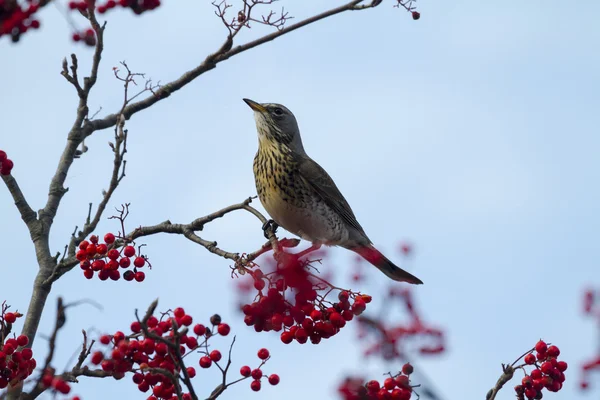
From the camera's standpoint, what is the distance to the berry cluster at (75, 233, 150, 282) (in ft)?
14.1

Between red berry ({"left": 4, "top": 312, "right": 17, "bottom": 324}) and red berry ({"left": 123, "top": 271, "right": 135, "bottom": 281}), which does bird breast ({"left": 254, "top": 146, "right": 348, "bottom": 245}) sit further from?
red berry ({"left": 4, "top": 312, "right": 17, "bottom": 324})

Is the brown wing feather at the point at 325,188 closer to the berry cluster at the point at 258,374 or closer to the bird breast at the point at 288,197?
the bird breast at the point at 288,197

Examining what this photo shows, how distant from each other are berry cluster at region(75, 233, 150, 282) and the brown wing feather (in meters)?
2.96

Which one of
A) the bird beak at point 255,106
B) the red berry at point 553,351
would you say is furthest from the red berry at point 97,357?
the bird beak at point 255,106

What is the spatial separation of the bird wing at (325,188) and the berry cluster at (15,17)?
14.6ft

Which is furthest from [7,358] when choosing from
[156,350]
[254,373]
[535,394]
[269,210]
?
[269,210]

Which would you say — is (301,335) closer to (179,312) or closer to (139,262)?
(179,312)

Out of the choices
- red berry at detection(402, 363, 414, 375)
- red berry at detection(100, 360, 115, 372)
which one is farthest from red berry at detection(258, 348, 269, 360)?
red berry at detection(100, 360, 115, 372)

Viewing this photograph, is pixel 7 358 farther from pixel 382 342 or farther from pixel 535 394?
pixel 535 394

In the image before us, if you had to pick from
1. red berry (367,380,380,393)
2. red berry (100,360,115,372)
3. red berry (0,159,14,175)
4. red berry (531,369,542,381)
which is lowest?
red berry (100,360,115,372)

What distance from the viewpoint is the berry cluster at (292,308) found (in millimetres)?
3885

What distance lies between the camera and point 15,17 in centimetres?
238

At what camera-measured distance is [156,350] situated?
3.37 metres

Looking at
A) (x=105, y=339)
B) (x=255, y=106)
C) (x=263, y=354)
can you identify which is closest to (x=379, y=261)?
(x=255, y=106)
